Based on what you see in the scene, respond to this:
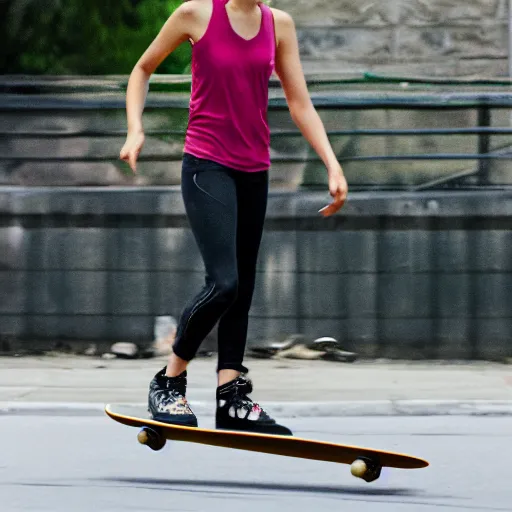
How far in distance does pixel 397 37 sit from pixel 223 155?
7.02 m

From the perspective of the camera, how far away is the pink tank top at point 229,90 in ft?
17.7

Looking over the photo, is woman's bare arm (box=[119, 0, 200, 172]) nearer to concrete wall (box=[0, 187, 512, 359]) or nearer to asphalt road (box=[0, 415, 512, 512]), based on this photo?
asphalt road (box=[0, 415, 512, 512])

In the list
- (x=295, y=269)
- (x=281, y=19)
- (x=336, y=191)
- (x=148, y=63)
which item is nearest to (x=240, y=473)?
(x=336, y=191)

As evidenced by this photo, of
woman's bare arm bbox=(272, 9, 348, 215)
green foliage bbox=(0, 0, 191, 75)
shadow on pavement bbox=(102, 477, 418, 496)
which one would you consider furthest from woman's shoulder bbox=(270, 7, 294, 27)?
green foliage bbox=(0, 0, 191, 75)

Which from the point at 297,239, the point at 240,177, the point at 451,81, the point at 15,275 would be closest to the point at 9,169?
the point at 15,275

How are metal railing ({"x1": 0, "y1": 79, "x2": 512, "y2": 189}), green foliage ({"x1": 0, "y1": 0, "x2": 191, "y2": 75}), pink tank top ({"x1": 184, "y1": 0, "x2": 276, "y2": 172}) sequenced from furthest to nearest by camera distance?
1. green foliage ({"x1": 0, "y1": 0, "x2": 191, "y2": 75})
2. metal railing ({"x1": 0, "y1": 79, "x2": 512, "y2": 189})
3. pink tank top ({"x1": 184, "y1": 0, "x2": 276, "y2": 172})

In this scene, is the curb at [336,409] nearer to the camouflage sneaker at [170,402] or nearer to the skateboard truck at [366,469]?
the camouflage sneaker at [170,402]

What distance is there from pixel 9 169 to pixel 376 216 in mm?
2667

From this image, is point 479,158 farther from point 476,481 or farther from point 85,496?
point 85,496

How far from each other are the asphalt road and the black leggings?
22.9 inches

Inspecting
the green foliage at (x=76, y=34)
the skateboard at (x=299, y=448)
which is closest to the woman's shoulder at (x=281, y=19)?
the skateboard at (x=299, y=448)

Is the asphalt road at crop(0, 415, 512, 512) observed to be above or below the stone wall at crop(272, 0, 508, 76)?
below

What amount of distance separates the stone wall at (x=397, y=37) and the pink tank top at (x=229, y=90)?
6.75m

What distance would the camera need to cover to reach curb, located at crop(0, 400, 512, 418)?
7.66 m
